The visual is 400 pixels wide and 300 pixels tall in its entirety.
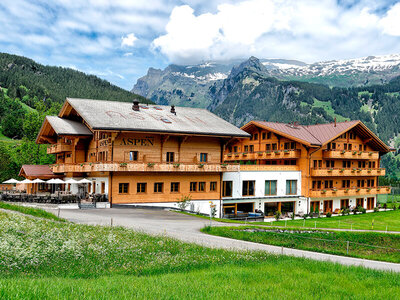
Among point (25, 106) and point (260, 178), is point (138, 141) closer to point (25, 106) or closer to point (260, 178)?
point (260, 178)

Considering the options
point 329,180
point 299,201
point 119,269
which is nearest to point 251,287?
point 119,269

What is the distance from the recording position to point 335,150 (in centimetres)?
5556

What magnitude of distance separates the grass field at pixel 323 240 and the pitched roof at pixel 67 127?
24.0 m

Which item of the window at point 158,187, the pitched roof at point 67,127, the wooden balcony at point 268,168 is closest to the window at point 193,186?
the window at point 158,187

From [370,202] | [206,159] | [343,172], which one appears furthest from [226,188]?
[370,202]

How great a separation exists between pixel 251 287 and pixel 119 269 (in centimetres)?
436

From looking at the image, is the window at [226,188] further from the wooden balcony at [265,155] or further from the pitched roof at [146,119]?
the wooden balcony at [265,155]

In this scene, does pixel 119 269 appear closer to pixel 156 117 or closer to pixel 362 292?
pixel 362 292

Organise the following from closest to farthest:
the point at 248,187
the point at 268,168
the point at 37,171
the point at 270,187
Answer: the point at 248,187 < the point at 268,168 < the point at 270,187 < the point at 37,171

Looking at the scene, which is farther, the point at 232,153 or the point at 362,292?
the point at 232,153

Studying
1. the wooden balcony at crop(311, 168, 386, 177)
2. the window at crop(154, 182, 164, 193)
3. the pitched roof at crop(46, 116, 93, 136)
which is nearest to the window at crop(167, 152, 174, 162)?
the window at crop(154, 182, 164, 193)

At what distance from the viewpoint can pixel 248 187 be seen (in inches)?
1977

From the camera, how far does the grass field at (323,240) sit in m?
23.5

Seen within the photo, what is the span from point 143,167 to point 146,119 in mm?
5705
